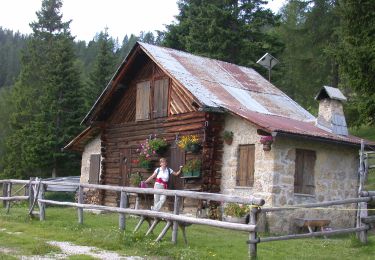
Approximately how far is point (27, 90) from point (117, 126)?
21325 millimetres

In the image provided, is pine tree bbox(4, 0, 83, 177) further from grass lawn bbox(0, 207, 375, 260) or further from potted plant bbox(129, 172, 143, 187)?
grass lawn bbox(0, 207, 375, 260)

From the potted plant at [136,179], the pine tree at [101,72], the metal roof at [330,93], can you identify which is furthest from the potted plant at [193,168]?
the pine tree at [101,72]

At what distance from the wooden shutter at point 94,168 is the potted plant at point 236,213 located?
9464 millimetres

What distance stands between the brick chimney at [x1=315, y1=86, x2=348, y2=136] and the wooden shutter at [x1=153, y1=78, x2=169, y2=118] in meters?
5.02

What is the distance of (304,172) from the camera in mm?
16062

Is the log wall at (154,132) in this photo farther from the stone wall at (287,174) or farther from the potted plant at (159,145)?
the stone wall at (287,174)

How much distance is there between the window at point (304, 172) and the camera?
15.9m

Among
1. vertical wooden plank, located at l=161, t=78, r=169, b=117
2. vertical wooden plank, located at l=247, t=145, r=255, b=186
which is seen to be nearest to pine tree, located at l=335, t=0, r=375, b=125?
vertical wooden plank, located at l=247, t=145, r=255, b=186

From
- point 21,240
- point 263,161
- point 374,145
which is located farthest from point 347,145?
point 21,240

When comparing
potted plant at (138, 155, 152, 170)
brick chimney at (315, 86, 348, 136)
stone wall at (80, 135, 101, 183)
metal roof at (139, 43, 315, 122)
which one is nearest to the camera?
metal roof at (139, 43, 315, 122)

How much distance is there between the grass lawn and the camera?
31.5 ft

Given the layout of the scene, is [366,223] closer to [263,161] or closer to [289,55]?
[263,161]

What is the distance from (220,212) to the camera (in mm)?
16234

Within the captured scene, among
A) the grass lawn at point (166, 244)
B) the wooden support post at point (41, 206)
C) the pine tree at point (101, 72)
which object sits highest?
the pine tree at point (101, 72)
